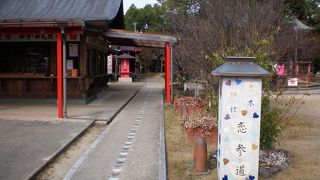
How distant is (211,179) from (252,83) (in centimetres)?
181

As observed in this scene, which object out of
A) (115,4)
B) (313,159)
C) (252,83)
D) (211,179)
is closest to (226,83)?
(252,83)

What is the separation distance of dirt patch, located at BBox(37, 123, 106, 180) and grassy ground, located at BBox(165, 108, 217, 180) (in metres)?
1.89

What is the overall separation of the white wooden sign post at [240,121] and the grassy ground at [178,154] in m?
0.91

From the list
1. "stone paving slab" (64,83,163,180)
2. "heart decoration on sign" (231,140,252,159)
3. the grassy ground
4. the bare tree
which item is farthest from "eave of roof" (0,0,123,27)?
"heart decoration on sign" (231,140,252,159)

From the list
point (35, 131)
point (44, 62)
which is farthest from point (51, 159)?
point (44, 62)

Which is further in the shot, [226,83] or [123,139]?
[123,139]

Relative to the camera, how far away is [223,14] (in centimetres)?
1367

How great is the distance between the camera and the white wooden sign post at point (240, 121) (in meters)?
6.08

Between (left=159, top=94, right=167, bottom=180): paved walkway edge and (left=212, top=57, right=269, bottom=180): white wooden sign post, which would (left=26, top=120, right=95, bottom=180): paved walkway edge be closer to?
(left=159, top=94, right=167, bottom=180): paved walkway edge

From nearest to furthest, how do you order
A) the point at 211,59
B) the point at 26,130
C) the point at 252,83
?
the point at 252,83, the point at 211,59, the point at 26,130

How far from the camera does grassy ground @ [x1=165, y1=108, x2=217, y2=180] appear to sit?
7.13m

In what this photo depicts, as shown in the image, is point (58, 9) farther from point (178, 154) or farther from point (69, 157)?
point (178, 154)

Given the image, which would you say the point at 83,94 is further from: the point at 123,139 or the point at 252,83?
the point at 252,83

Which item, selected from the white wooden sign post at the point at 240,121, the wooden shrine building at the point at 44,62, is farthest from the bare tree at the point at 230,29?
the white wooden sign post at the point at 240,121
